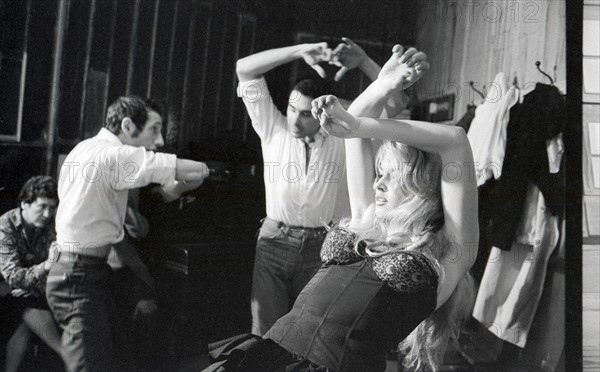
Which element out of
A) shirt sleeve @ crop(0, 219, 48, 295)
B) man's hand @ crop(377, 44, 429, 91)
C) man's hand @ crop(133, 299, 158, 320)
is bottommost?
man's hand @ crop(133, 299, 158, 320)

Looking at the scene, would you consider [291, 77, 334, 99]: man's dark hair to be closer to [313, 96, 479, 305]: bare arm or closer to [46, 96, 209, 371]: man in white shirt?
[313, 96, 479, 305]: bare arm

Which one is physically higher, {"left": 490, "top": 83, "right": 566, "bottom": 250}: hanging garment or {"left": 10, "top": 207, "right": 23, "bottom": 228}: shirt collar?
{"left": 490, "top": 83, "right": 566, "bottom": 250}: hanging garment

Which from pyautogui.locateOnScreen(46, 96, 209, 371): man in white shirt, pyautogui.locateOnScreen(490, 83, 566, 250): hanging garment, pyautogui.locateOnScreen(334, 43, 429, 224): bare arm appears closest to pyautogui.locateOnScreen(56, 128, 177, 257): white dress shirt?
pyautogui.locateOnScreen(46, 96, 209, 371): man in white shirt

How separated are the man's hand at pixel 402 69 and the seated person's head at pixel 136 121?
0.53 meters

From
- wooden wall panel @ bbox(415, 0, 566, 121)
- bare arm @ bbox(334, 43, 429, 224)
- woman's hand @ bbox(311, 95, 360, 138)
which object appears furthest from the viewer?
wooden wall panel @ bbox(415, 0, 566, 121)

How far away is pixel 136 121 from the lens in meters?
1.23

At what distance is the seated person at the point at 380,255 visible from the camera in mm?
1100

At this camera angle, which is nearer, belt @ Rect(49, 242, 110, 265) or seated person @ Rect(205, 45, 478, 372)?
seated person @ Rect(205, 45, 478, 372)

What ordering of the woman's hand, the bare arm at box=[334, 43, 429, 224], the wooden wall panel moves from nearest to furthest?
the woman's hand < the bare arm at box=[334, 43, 429, 224] < the wooden wall panel

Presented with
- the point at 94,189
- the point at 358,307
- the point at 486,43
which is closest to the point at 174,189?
Result: the point at 94,189

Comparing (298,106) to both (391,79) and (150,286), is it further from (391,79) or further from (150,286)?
(150,286)

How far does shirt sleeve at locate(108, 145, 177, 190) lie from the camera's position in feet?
3.98

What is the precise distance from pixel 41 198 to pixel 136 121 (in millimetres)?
277

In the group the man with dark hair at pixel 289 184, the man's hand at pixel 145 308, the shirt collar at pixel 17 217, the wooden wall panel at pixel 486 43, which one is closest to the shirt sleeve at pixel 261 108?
the man with dark hair at pixel 289 184
